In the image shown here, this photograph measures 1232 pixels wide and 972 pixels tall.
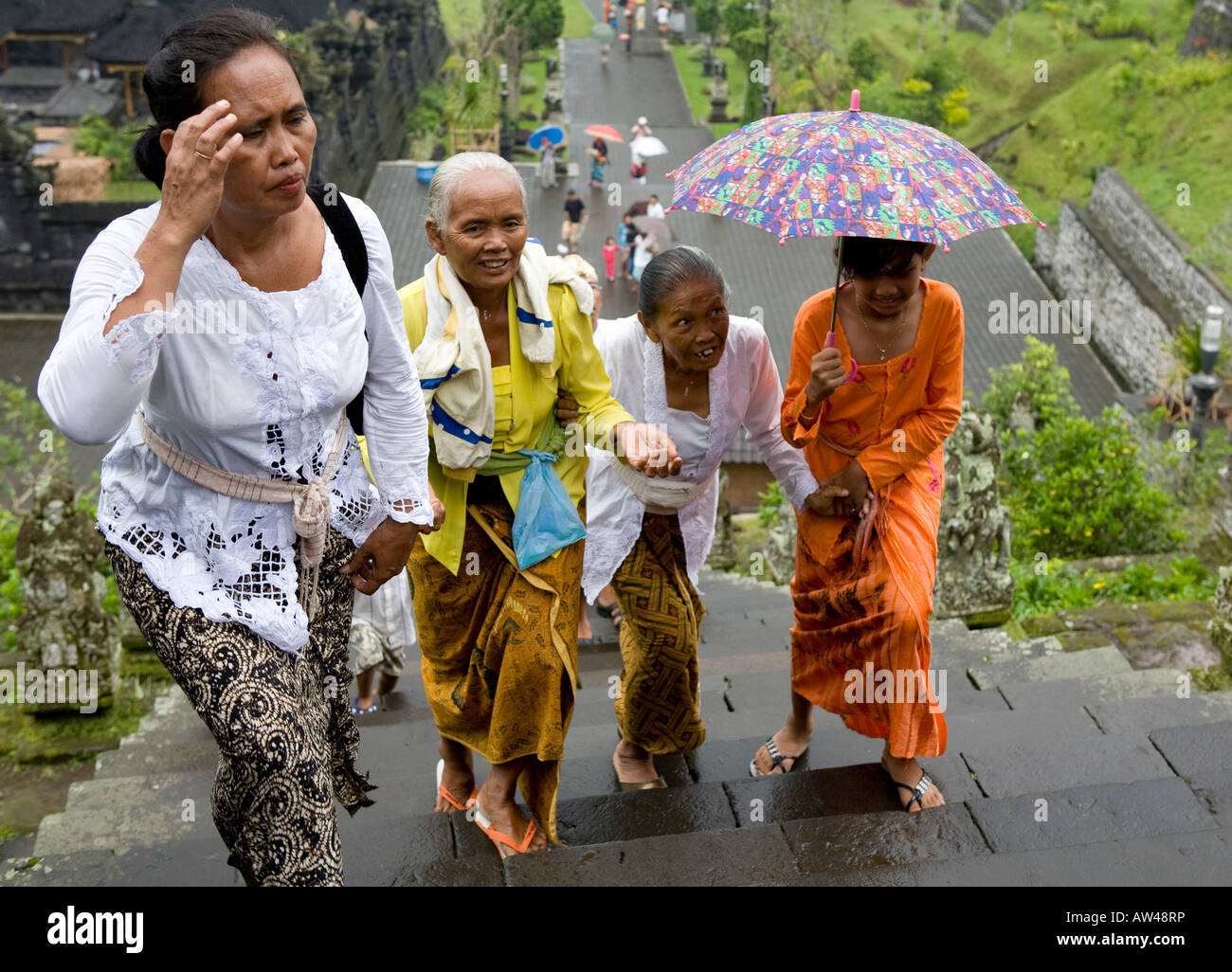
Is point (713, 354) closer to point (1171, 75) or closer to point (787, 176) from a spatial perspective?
point (787, 176)

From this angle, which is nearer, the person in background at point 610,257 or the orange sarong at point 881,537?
the orange sarong at point 881,537

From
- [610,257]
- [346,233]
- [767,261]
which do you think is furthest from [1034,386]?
[346,233]

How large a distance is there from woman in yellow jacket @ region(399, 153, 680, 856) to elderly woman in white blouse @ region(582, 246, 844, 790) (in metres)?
0.28

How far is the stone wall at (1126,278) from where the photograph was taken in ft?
65.9

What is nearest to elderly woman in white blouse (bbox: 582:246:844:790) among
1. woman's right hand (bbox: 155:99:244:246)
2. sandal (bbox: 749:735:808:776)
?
sandal (bbox: 749:735:808:776)

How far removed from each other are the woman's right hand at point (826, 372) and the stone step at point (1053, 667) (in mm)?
1727

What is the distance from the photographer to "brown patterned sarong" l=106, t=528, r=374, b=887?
2676mm

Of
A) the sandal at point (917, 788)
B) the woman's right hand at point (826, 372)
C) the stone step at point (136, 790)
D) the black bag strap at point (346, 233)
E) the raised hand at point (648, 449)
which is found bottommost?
the stone step at point (136, 790)

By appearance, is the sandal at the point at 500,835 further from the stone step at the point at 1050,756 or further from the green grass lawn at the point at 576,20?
the green grass lawn at the point at 576,20

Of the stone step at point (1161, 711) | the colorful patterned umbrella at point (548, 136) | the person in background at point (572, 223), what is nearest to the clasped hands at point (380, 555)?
the stone step at point (1161, 711)

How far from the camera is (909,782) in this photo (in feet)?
Result: 12.8

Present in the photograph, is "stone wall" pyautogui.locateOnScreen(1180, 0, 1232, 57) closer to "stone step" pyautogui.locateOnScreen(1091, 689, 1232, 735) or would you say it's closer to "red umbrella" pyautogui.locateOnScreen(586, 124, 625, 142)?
"red umbrella" pyautogui.locateOnScreen(586, 124, 625, 142)

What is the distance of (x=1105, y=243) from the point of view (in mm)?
22359

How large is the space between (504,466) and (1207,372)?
49.5 feet
